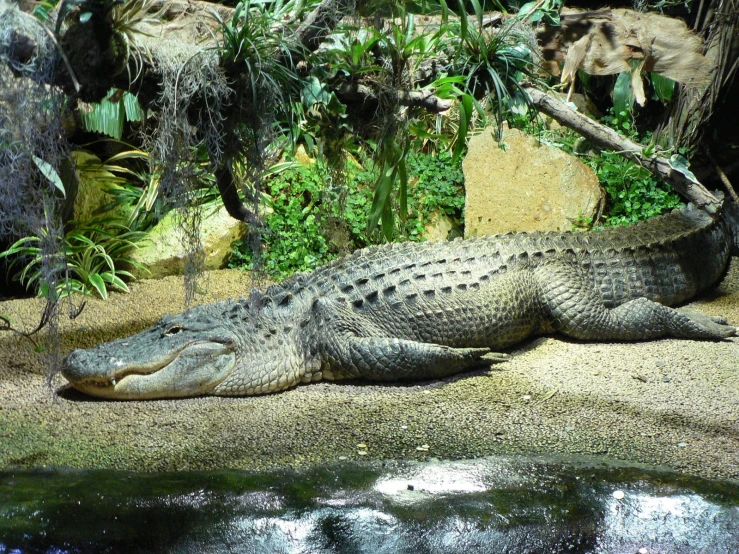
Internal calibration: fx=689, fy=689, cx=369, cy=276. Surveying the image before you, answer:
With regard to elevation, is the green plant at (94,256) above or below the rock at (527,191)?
below

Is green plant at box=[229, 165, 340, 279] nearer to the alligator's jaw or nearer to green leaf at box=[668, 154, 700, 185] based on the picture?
the alligator's jaw

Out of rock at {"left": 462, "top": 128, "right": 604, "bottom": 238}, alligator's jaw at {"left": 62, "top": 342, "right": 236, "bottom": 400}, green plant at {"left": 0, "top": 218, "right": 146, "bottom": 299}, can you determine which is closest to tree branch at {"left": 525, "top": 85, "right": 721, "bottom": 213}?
rock at {"left": 462, "top": 128, "right": 604, "bottom": 238}

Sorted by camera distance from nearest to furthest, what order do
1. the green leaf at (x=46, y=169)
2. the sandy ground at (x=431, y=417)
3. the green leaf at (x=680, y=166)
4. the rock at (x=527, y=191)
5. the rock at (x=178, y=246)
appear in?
the green leaf at (x=46, y=169)
the sandy ground at (x=431, y=417)
the green leaf at (x=680, y=166)
the rock at (x=178, y=246)
the rock at (x=527, y=191)

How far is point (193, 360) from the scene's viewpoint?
14.0 feet

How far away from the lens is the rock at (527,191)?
674cm

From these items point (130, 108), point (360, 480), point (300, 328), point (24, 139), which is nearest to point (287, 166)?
point (130, 108)

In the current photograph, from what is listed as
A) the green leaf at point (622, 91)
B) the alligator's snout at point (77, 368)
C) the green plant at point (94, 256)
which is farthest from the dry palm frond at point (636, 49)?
the green plant at point (94, 256)

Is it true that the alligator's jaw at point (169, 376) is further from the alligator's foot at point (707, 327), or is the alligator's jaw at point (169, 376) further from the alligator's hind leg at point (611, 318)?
the alligator's foot at point (707, 327)

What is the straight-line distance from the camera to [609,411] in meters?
3.75

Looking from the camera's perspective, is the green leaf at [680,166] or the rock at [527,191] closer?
the green leaf at [680,166]

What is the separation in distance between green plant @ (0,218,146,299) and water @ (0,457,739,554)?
3.26 metres

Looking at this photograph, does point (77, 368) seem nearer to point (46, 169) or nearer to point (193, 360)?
point (193, 360)

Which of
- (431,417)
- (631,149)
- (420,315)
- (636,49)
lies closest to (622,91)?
(631,149)

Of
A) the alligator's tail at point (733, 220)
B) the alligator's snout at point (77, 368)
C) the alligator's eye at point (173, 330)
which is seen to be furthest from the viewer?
the alligator's tail at point (733, 220)
